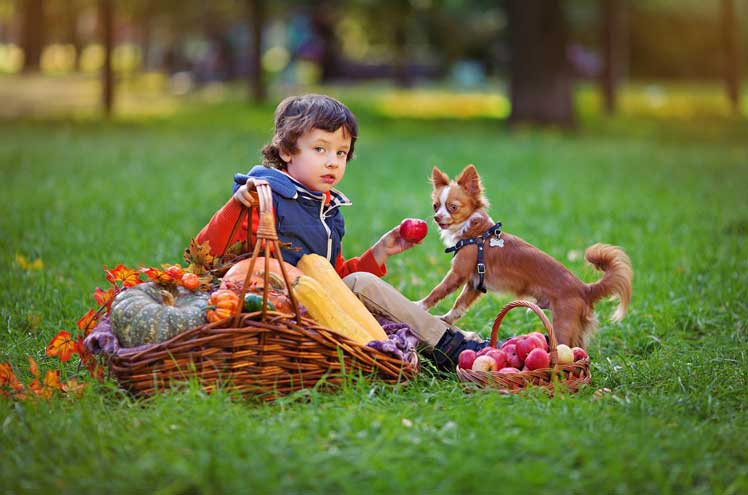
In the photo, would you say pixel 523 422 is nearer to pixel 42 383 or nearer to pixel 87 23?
pixel 42 383

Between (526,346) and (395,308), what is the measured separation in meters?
0.73

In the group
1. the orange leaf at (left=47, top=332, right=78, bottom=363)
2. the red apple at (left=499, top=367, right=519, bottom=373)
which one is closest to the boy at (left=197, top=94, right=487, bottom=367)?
the red apple at (left=499, top=367, right=519, bottom=373)

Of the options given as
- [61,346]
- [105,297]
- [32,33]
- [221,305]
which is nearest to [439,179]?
[221,305]

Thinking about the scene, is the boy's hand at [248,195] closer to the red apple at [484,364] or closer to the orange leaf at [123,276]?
the orange leaf at [123,276]

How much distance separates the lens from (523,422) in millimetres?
3611

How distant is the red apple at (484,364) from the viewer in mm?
4297

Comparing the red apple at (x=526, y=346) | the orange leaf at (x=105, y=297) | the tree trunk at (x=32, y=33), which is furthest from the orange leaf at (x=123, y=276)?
the tree trunk at (x=32, y=33)

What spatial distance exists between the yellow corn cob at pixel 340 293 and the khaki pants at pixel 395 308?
20cm

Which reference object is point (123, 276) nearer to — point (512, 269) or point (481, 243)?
point (481, 243)

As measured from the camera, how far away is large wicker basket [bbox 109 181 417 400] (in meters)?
3.82

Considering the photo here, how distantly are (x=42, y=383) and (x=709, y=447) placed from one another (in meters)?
2.95

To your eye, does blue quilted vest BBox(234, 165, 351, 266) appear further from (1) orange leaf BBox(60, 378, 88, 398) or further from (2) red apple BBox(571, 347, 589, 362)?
(2) red apple BBox(571, 347, 589, 362)

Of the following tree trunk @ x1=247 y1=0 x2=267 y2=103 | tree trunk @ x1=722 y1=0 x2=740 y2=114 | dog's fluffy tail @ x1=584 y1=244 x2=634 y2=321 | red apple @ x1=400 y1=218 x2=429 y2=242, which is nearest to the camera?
dog's fluffy tail @ x1=584 y1=244 x2=634 y2=321

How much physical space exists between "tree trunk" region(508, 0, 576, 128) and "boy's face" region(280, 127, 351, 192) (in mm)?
15061
